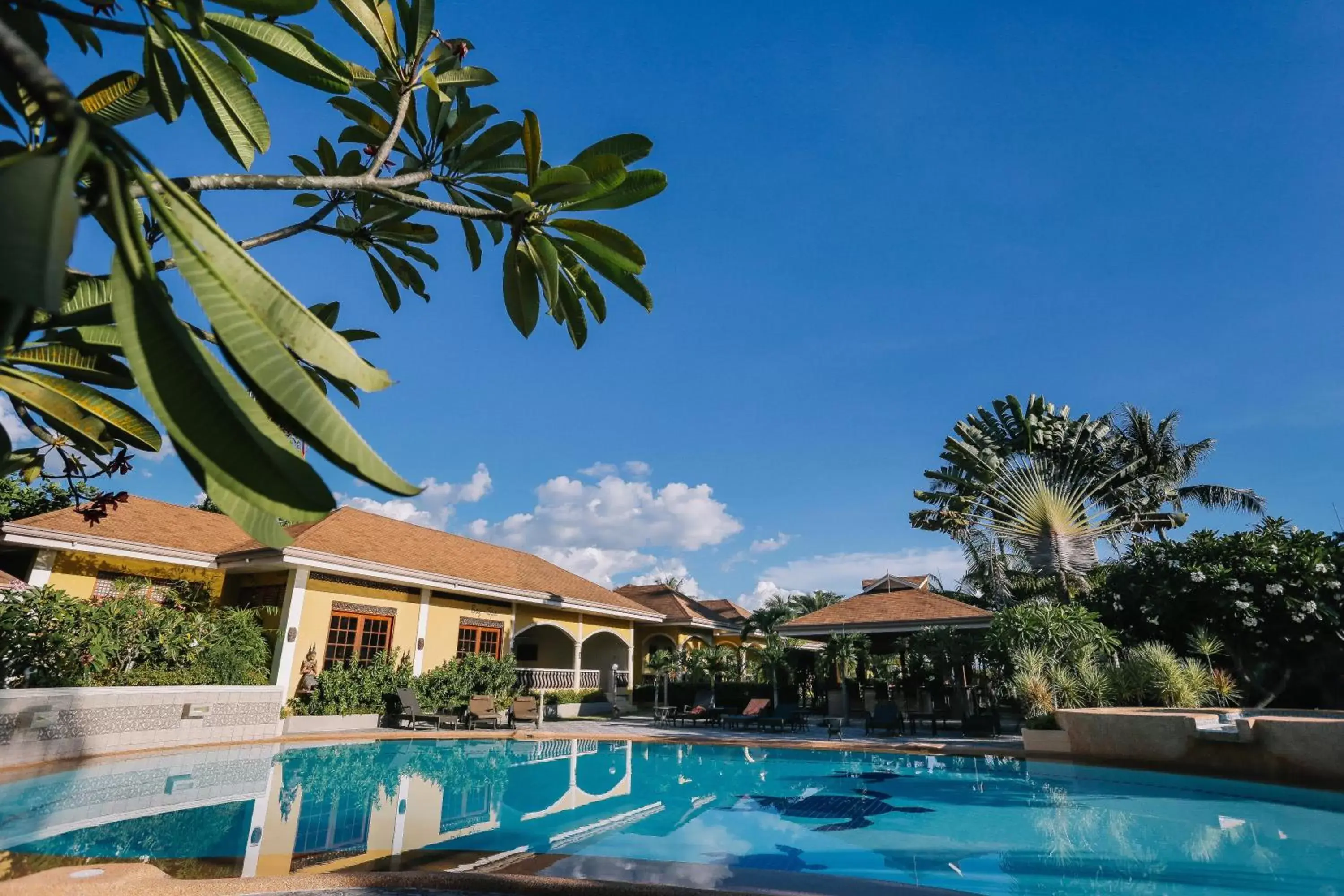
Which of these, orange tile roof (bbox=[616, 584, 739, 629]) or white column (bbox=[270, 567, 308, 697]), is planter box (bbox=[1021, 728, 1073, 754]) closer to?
orange tile roof (bbox=[616, 584, 739, 629])

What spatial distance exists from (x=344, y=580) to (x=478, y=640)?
17.1 feet

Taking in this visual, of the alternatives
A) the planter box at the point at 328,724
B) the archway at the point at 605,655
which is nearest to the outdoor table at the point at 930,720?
the archway at the point at 605,655

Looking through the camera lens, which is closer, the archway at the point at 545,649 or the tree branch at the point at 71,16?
the tree branch at the point at 71,16

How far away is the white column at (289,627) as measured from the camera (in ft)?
53.3

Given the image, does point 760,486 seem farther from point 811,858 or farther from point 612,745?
point 811,858

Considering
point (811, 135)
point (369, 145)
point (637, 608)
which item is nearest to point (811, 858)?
point (369, 145)

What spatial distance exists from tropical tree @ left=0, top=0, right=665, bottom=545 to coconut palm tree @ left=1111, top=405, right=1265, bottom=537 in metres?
29.7

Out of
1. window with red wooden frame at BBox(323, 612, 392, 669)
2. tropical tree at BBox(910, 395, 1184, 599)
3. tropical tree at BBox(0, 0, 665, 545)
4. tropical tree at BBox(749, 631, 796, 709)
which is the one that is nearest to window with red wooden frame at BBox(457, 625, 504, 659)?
window with red wooden frame at BBox(323, 612, 392, 669)

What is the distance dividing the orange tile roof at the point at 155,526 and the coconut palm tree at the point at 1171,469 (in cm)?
3172

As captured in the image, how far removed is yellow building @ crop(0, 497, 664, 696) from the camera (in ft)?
53.1

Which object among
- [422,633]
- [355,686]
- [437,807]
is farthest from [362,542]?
[437,807]

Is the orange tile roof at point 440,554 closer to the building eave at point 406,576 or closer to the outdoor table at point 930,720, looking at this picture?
the building eave at point 406,576

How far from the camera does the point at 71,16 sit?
159 cm

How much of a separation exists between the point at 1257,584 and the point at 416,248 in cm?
2165
